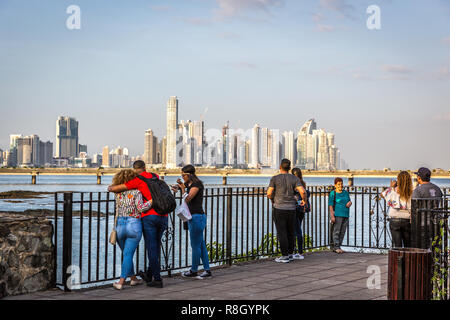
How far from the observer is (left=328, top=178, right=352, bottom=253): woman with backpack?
12375 mm

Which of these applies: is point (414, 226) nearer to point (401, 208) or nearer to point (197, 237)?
point (401, 208)

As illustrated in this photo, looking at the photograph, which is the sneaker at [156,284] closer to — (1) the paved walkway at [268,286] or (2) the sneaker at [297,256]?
(1) the paved walkway at [268,286]

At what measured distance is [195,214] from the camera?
9.21m

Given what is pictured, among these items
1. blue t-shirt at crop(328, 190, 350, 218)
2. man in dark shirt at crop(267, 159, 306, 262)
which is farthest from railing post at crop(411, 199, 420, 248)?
blue t-shirt at crop(328, 190, 350, 218)

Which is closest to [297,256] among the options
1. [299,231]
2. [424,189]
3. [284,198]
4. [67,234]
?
[299,231]

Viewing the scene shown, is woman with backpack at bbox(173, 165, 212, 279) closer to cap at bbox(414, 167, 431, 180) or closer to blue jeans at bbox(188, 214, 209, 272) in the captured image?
blue jeans at bbox(188, 214, 209, 272)

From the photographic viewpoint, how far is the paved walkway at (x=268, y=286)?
7.79m

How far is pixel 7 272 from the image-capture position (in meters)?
7.55

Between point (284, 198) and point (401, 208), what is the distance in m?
2.18

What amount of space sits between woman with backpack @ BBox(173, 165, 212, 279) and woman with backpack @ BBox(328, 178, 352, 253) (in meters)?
4.12

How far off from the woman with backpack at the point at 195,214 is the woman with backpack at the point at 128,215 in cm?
100

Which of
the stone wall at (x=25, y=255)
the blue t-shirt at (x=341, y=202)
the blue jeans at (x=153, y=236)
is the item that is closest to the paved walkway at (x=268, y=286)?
the stone wall at (x=25, y=255)

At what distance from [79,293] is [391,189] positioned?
6.06 m
